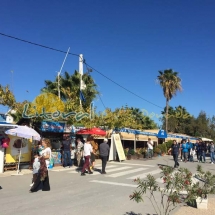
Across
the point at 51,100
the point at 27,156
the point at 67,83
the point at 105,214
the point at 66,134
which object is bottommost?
the point at 105,214

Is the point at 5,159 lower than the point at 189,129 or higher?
lower

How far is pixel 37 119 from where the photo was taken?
15.1 m

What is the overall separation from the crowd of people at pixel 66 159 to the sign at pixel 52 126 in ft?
4.19

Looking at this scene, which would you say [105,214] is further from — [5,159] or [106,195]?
[5,159]

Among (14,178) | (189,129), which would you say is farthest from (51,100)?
(189,129)

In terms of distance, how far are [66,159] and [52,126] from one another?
2.27 meters

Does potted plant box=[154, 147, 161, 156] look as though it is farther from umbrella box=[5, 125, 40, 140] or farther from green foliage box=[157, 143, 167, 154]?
umbrella box=[5, 125, 40, 140]

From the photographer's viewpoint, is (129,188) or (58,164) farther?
(58,164)

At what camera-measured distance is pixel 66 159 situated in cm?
1503

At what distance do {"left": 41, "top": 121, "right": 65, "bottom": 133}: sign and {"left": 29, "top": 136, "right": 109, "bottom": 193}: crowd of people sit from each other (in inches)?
50.3

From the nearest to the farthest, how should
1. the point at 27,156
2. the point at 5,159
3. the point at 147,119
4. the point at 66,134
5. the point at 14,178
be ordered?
the point at 14,178 < the point at 5,159 < the point at 27,156 < the point at 66,134 < the point at 147,119

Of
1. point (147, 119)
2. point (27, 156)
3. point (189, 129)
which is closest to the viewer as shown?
point (27, 156)

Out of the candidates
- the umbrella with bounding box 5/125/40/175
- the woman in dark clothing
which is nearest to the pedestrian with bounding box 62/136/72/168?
the umbrella with bounding box 5/125/40/175

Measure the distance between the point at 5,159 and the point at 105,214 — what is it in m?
8.33
